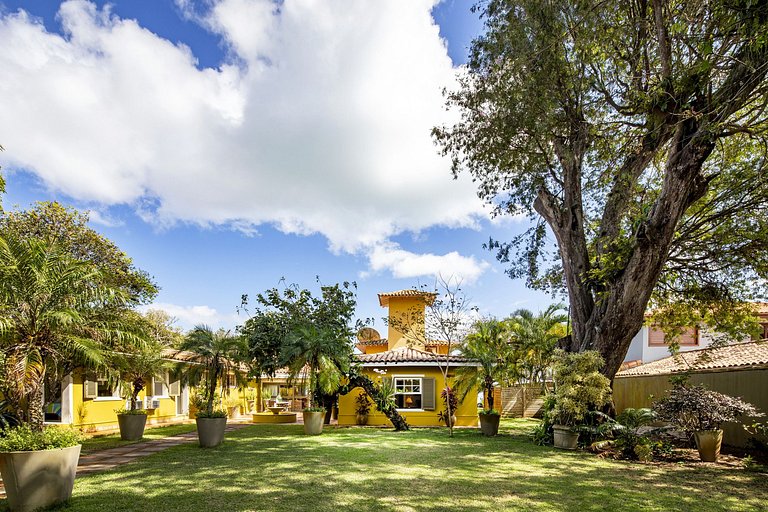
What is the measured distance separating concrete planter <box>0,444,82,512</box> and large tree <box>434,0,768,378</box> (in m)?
11.3

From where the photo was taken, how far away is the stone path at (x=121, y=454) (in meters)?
9.57

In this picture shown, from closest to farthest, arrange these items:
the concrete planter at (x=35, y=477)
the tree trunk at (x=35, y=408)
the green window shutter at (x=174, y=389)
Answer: the concrete planter at (x=35, y=477) < the tree trunk at (x=35, y=408) < the green window shutter at (x=174, y=389)

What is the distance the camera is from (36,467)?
6.11 meters

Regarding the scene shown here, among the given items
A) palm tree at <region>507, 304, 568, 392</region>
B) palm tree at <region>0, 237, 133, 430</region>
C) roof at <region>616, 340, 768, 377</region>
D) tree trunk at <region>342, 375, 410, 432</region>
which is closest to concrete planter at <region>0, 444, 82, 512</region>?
palm tree at <region>0, 237, 133, 430</region>

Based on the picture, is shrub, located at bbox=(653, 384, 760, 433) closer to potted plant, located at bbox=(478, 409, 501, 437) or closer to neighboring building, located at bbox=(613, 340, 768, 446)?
neighboring building, located at bbox=(613, 340, 768, 446)

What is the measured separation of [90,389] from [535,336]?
21431 millimetres

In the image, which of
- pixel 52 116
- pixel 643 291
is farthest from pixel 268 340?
pixel 643 291

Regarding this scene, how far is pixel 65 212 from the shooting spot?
56.8 ft

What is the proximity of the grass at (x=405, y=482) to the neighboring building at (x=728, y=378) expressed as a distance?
3485 millimetres

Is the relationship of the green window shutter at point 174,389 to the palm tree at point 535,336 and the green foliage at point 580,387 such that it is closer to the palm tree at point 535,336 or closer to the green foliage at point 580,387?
the palm tree at point 535,336

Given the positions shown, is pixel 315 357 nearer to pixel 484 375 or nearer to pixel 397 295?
pixel 484 375

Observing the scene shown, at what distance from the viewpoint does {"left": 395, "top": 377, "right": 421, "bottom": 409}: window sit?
2014 cm

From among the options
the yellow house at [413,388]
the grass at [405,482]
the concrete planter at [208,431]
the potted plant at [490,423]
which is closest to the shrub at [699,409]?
the grass at [405,482]

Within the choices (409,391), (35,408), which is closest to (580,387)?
(409,391)
